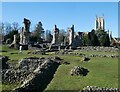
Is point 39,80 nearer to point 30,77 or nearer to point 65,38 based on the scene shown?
point 30,77

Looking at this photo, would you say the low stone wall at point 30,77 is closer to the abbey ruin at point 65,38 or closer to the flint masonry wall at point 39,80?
the flint masonry wall at point 39,80

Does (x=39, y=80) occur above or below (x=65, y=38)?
below

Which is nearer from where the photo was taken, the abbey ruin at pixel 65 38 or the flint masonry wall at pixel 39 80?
the flint masonry wall at pixel 39 80

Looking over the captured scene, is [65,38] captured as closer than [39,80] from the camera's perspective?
No

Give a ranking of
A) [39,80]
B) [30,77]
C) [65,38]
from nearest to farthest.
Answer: [39,80] → [30,77] → [65,38]

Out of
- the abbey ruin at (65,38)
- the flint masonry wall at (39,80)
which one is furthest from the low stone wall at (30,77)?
the abbey ruin at (65,38)

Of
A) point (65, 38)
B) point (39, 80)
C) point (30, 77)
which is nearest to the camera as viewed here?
point (39, 80)

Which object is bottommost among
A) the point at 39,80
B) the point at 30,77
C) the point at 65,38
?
the point at 39,80

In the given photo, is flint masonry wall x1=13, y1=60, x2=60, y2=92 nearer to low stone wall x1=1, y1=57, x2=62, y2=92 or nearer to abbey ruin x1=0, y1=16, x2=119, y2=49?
low stone wall x1=1, y1=57, x2=62, y2=92

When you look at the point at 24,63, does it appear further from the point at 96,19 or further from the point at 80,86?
the point at 96,19

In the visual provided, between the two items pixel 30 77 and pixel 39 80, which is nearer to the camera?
pixel 39 80

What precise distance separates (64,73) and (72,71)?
40.1 inches

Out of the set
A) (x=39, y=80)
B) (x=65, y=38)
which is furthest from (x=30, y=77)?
(x=65, y=38)

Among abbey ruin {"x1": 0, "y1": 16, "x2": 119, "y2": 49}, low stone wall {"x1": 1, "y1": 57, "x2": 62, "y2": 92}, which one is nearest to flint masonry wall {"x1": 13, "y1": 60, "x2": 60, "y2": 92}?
low stone wall {"x1": 1, "y1": 57, "x2": 62, "y2": 92}
